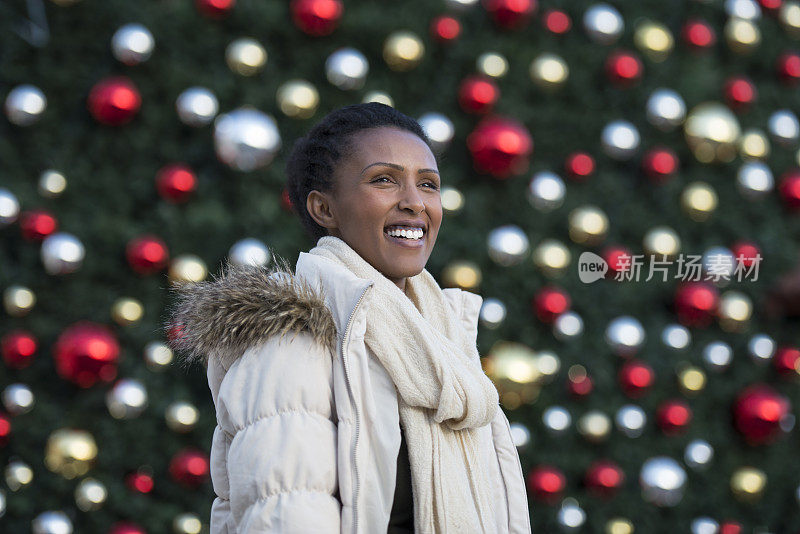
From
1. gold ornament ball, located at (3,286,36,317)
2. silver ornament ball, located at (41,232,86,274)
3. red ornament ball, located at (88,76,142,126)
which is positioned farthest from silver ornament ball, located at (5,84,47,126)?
gold ornament ball, located at (3,286,36,317)

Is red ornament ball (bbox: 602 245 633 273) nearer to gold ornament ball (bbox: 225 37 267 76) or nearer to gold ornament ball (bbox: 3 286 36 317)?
gold ornament ball (bbox: 225 37 267 76)

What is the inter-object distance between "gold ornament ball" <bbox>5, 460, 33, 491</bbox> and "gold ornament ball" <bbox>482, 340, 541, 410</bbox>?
1.08m

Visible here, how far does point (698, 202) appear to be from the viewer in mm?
2020

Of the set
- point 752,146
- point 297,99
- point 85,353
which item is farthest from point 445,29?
point 85,353

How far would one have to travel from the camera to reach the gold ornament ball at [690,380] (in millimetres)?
1979

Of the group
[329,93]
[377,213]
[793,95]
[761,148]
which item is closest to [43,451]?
[329,93]

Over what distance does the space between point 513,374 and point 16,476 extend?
116 cm

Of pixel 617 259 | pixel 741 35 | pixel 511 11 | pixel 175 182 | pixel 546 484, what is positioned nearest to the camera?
pixel 175 182

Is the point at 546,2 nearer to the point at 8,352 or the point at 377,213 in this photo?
the point at 377,213

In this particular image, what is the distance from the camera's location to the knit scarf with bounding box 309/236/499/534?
79 cm

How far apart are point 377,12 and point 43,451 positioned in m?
1.32

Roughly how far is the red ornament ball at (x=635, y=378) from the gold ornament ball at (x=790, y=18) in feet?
3.80

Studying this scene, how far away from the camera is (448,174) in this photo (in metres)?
1.86

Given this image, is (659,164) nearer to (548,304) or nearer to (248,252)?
(548,304)
